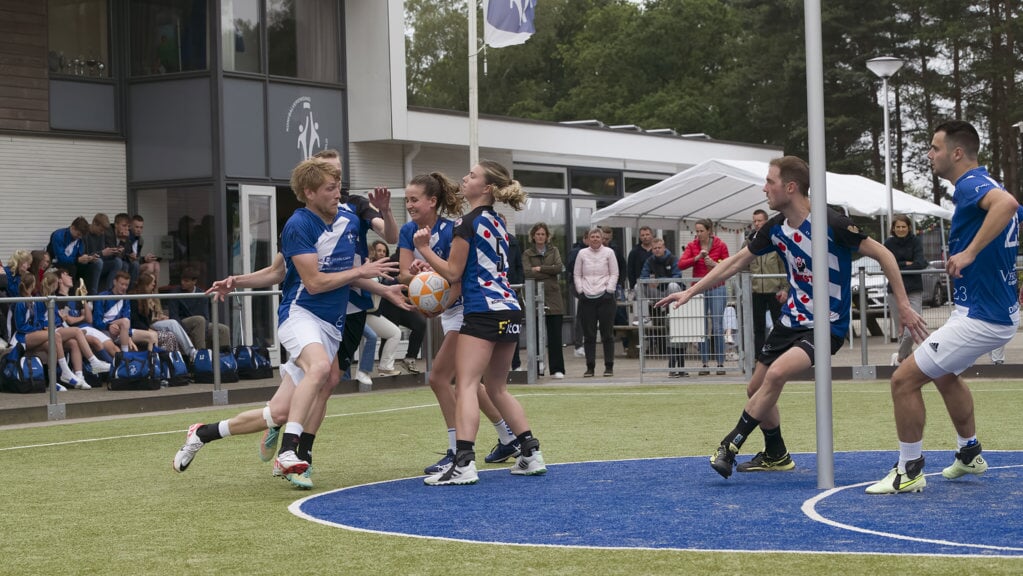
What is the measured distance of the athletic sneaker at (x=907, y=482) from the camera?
8062 millimetres

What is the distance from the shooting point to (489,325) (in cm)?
912

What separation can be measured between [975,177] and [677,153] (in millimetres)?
25304

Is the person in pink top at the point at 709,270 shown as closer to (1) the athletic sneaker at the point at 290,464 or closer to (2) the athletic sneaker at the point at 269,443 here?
(2) the athletic sneaker at the point at 269,443

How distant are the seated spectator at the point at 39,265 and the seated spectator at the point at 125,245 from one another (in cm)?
129

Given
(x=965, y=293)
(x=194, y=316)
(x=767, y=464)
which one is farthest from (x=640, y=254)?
(x=965, y=293)

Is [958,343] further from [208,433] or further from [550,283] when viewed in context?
[550,283]

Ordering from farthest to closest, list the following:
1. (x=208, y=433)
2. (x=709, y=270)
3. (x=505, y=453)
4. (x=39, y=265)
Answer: (x=709, y=270) → (x=39, y=265) → (x=505, y=453) → (x=208, y=433)

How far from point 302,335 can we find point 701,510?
274 centimetres

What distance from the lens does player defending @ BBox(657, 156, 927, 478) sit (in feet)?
28.4

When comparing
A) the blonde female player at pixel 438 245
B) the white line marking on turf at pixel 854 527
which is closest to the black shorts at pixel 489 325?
the blonde female player at pixel 438 245

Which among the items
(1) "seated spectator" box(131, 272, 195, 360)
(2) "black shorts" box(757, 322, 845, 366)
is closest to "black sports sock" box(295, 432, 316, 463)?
(2) "black shorts" box(757, 322, 845, 366)

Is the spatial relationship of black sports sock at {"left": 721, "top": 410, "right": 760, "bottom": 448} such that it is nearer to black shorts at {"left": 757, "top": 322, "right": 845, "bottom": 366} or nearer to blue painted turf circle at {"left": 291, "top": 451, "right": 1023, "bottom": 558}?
blue painted turf circle at {"left": 291, "top": 451, "right": 1023, "bottom": 558}

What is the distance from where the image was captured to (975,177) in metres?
8.12

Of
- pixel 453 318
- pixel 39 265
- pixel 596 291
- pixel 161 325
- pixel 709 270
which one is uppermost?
pixel 39 265
